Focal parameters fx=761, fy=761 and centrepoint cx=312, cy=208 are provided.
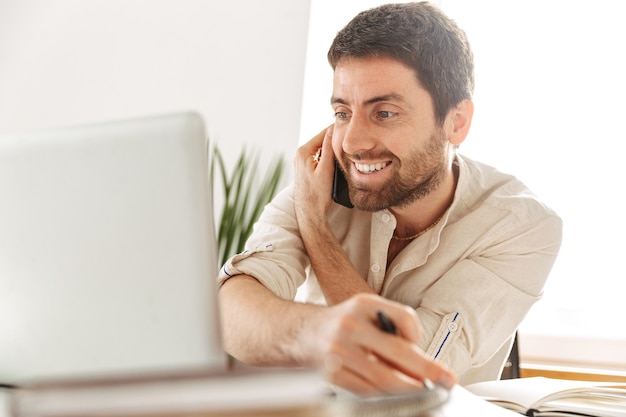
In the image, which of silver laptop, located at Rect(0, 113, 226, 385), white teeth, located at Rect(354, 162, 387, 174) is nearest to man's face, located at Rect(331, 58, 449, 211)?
white teeth, located at Rect(354, 162, 387, 174)

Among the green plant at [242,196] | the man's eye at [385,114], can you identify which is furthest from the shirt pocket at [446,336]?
the green plant at [242,196]

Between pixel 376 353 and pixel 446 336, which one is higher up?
pixel 376 353

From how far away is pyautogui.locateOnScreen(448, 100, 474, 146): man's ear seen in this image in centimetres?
190

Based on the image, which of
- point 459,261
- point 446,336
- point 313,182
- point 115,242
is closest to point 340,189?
point 313,182

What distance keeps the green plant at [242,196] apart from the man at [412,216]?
0.90 meters

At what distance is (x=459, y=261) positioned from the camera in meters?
1.72

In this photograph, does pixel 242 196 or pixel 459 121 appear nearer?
pixel 459 121

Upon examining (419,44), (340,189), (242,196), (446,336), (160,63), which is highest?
(419,44)

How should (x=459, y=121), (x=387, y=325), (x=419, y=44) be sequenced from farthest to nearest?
(x=459, y=121)
(x=419, y=44)
(x=387, y=325)

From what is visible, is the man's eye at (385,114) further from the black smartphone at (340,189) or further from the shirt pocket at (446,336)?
the shirt pocket at (446,336)

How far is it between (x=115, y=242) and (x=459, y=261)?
1.06m

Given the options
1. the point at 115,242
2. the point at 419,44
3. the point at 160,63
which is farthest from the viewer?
the point at 160,63

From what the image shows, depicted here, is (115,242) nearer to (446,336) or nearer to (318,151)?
(446,336)

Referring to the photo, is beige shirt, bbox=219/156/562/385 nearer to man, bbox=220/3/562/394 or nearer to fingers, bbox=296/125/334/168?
man, bbox=220/3/562/394
